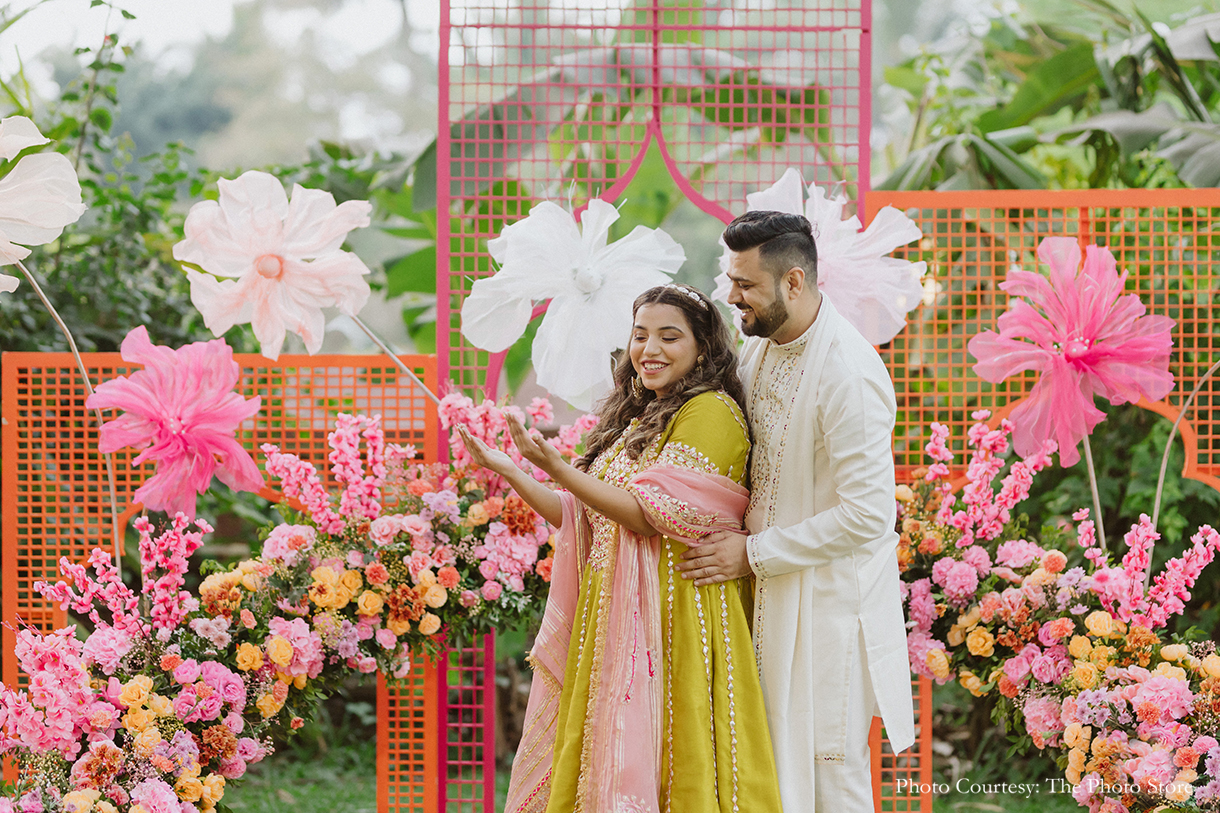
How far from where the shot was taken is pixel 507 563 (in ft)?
9.89

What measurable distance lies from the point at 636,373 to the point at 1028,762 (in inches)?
121

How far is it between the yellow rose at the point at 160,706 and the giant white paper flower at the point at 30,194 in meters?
1.15

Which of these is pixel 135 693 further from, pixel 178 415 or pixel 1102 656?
pixel 1102 656

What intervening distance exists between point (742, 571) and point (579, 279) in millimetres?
953

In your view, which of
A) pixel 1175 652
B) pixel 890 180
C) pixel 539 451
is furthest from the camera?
pixel 890 180

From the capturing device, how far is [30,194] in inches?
106

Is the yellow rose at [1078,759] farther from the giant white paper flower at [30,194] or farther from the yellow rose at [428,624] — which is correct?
the giant white paper flower at [30,194]

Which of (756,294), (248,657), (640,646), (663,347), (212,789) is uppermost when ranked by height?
(756,294)

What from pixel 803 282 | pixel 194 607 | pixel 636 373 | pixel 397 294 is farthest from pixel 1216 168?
pixel 194 607

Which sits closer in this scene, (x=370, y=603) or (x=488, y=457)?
(x=488, y=457)

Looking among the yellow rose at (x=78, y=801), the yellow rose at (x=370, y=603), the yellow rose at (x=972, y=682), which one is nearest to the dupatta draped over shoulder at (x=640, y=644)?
the yellow rose at (x=370, y=603)

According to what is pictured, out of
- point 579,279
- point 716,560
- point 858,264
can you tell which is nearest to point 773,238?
point 858,264

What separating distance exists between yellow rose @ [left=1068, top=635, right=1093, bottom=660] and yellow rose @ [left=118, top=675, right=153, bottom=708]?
98.0 inches

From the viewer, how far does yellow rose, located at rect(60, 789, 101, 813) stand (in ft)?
8.07
